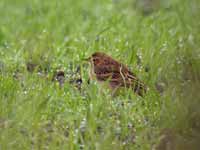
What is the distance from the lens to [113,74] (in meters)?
7.53

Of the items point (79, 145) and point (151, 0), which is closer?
point (79, 145)

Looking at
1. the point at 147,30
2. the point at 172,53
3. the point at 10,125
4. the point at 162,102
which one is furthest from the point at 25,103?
the point at 147,30

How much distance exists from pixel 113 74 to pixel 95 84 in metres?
0.52

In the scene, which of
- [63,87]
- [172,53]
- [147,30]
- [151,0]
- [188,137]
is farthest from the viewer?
[151,0]

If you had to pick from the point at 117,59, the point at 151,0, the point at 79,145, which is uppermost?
the point at 151,0

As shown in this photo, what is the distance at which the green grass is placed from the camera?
234 inches

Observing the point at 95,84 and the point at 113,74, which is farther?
the point at 113,74

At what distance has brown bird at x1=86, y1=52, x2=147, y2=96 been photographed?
7.26 meters

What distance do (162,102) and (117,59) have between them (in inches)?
70.1

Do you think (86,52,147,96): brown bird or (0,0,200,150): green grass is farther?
(86,52,147,96): brown bird

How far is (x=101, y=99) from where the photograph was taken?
6.71 m

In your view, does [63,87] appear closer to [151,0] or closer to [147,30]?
[147,30]

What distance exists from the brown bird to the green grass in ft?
0.43

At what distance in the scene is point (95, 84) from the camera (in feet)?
23.1
